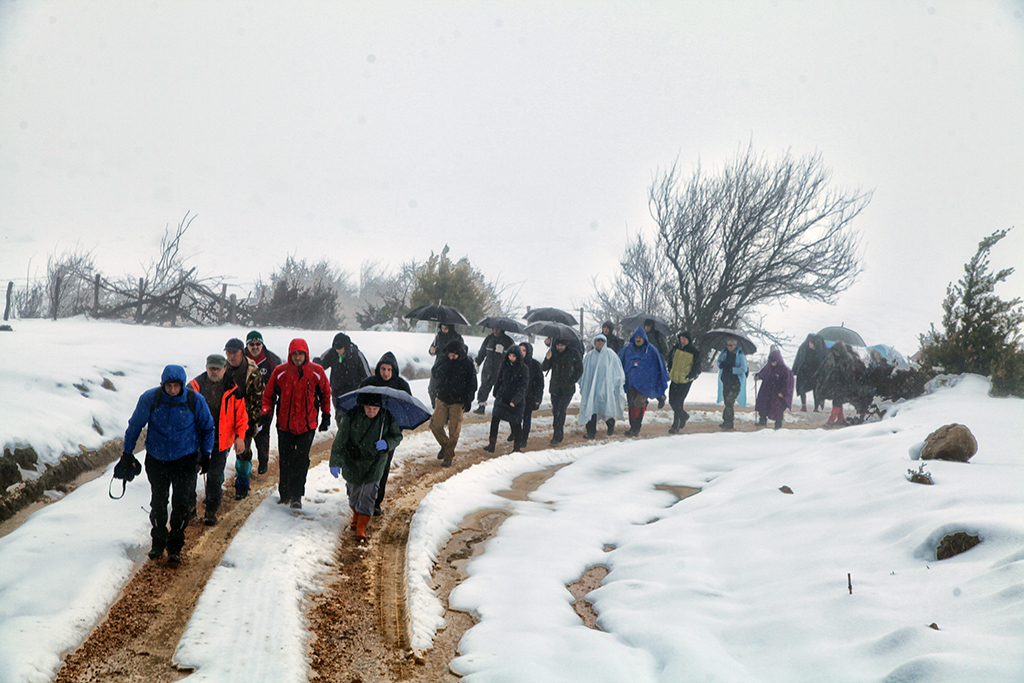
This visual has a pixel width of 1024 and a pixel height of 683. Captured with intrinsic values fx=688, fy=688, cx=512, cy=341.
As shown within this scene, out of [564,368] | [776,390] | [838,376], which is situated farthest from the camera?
[838,376]

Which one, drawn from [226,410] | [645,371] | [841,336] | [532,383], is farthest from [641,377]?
[841,336]

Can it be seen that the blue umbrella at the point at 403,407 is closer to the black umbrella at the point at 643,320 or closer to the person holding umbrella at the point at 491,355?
the person holding umbrella at the point at 491,355

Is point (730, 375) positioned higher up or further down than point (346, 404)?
higher up

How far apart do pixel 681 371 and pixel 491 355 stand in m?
3.70

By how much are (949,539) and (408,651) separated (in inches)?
139

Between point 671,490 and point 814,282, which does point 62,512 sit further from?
point 814,282

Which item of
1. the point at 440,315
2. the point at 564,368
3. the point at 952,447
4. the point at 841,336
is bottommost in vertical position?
the point at 952,447

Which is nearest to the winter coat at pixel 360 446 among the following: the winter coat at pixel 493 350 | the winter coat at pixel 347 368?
the winter coat at pixel 347 368

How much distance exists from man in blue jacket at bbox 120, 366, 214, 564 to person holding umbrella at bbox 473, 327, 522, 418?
6582 mm

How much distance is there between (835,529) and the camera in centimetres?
535

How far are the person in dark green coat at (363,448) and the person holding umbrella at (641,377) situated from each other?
7029 millimetres

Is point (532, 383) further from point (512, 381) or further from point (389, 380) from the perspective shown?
point (389, 380)

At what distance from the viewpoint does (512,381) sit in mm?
10578

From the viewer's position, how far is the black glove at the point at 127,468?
5520mm
